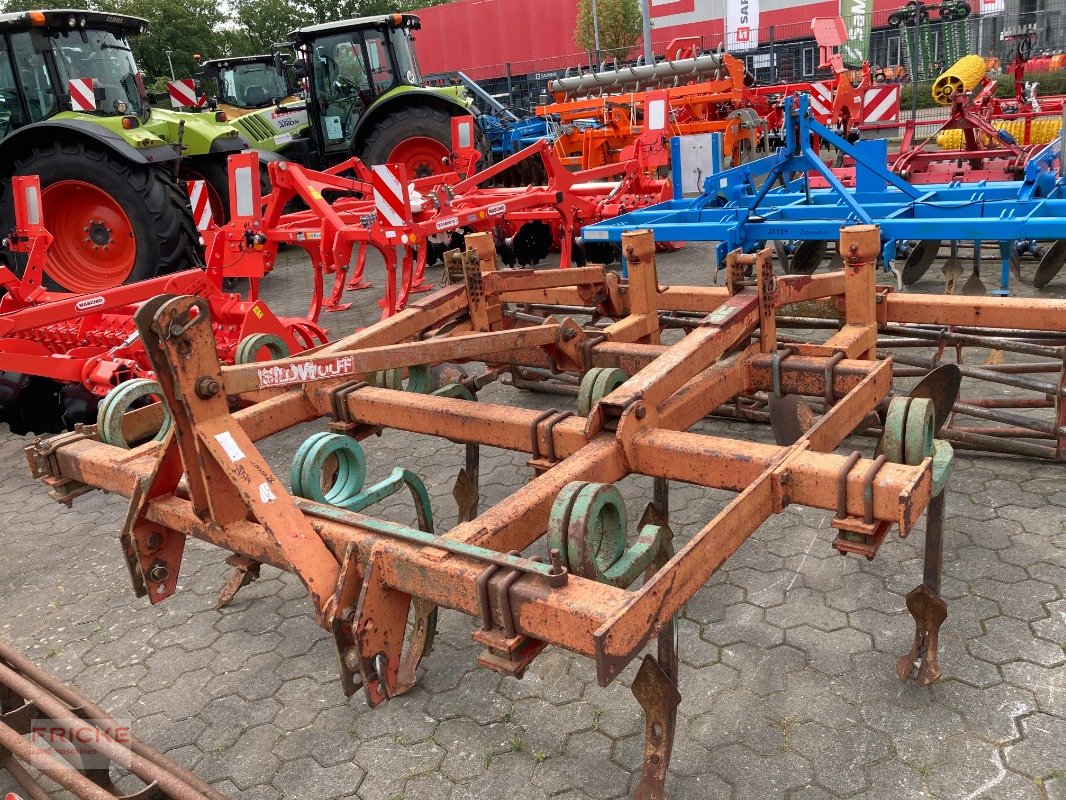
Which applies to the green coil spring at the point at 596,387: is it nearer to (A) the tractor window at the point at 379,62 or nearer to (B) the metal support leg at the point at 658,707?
(B) the metal support leg at the point at 658,707

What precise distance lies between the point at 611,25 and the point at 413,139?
22.2m

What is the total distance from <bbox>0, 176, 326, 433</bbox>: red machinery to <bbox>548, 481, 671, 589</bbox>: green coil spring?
2949mm

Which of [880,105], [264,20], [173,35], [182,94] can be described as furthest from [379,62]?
[264,20]

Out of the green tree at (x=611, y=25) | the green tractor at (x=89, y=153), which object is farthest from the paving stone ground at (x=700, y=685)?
the green tree at (x=611, y=25)

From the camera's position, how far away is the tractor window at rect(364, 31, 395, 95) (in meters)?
9.47

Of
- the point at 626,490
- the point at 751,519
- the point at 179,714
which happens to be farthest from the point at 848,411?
the point at 179,714

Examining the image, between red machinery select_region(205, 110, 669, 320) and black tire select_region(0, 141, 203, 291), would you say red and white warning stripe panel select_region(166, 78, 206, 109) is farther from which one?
Answer: red machinery select_region(205, 110, 669, 320)

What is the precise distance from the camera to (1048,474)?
3.49 m

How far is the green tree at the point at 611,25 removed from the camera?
28.7 meters

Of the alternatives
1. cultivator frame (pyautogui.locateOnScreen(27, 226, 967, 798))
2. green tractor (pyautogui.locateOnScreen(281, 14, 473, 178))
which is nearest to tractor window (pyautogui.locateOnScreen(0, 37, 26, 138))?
green tractor (pyautogui.locateOnScreen(281, 14, 473, 178))

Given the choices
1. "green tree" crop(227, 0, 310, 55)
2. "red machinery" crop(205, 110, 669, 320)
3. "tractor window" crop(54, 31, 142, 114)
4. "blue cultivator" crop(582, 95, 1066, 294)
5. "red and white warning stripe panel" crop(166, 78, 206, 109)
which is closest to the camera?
A: "blue cultivator" crop(582, 95, 1066, 294)

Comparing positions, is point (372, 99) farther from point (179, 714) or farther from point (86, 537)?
point (179, 714)

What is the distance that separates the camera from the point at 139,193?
6.70 m

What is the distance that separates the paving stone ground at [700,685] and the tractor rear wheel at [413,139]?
637 centimetres
